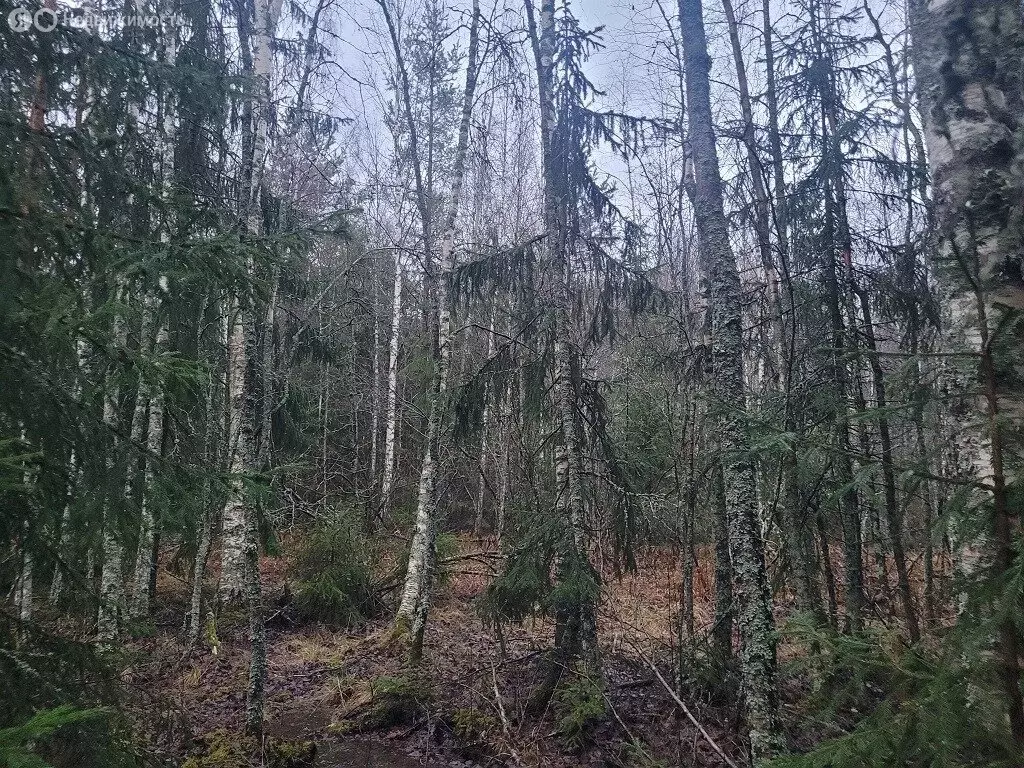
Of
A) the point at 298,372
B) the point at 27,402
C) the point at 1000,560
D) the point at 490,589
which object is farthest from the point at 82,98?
the point at 298,372

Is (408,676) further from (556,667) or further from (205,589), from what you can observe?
Result: (205,589)

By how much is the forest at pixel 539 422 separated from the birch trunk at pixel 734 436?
24 millimetres

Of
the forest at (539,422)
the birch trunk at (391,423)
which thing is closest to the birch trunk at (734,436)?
the forest at (539,422)

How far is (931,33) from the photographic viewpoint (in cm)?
293

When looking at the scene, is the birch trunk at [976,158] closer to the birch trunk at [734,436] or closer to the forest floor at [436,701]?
the birch trunk at [734,436]

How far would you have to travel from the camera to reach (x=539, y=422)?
743 cm

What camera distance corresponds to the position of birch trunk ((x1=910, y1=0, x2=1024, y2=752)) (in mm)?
2502

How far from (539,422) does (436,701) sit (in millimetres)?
3591

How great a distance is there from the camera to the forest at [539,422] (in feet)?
8.55

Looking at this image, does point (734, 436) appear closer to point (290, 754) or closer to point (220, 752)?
point (290, 754)

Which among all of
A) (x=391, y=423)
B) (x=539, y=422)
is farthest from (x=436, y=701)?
(x=391, y=423)

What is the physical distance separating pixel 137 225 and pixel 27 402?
7.73 feet

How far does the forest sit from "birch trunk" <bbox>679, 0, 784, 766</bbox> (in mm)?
24

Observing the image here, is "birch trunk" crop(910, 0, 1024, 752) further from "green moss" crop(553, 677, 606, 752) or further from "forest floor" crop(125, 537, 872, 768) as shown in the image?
"green moss" crop(553, 677, 606, 752)
